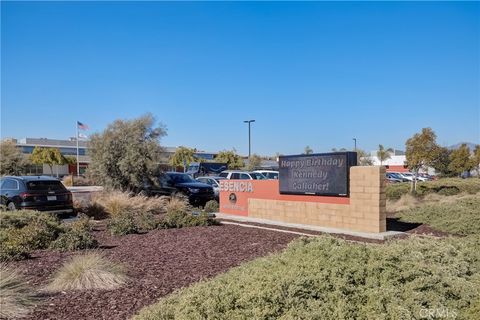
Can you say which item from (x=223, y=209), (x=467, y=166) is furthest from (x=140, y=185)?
(x=467, y=166)

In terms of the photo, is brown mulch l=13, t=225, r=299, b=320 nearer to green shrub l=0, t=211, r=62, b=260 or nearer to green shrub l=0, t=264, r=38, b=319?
green shrub l=0, t=264, r=38, b=319

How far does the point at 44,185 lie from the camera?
15.0 metres

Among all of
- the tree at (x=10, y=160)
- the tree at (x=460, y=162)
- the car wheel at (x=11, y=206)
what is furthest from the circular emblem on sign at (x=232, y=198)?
the tree at (x=460, y=162)

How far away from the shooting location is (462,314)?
4.20m

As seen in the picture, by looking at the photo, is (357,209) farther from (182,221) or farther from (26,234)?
(26,234)

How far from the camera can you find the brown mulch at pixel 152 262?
5074 mm

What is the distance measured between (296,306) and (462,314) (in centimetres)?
168

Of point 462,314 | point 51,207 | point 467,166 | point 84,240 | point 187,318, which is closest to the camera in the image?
point 187,318

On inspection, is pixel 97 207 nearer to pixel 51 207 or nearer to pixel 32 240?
pixel 51 207

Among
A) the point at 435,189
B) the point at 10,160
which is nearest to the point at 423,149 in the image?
the point at 435,189

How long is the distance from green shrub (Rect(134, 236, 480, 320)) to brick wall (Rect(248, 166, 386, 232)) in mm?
5520

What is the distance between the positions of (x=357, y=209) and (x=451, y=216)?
315cm

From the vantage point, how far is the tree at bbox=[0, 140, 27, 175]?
41.2m

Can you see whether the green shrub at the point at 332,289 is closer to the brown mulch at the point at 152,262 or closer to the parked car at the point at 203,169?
the brown mulch at the point at 152,262
